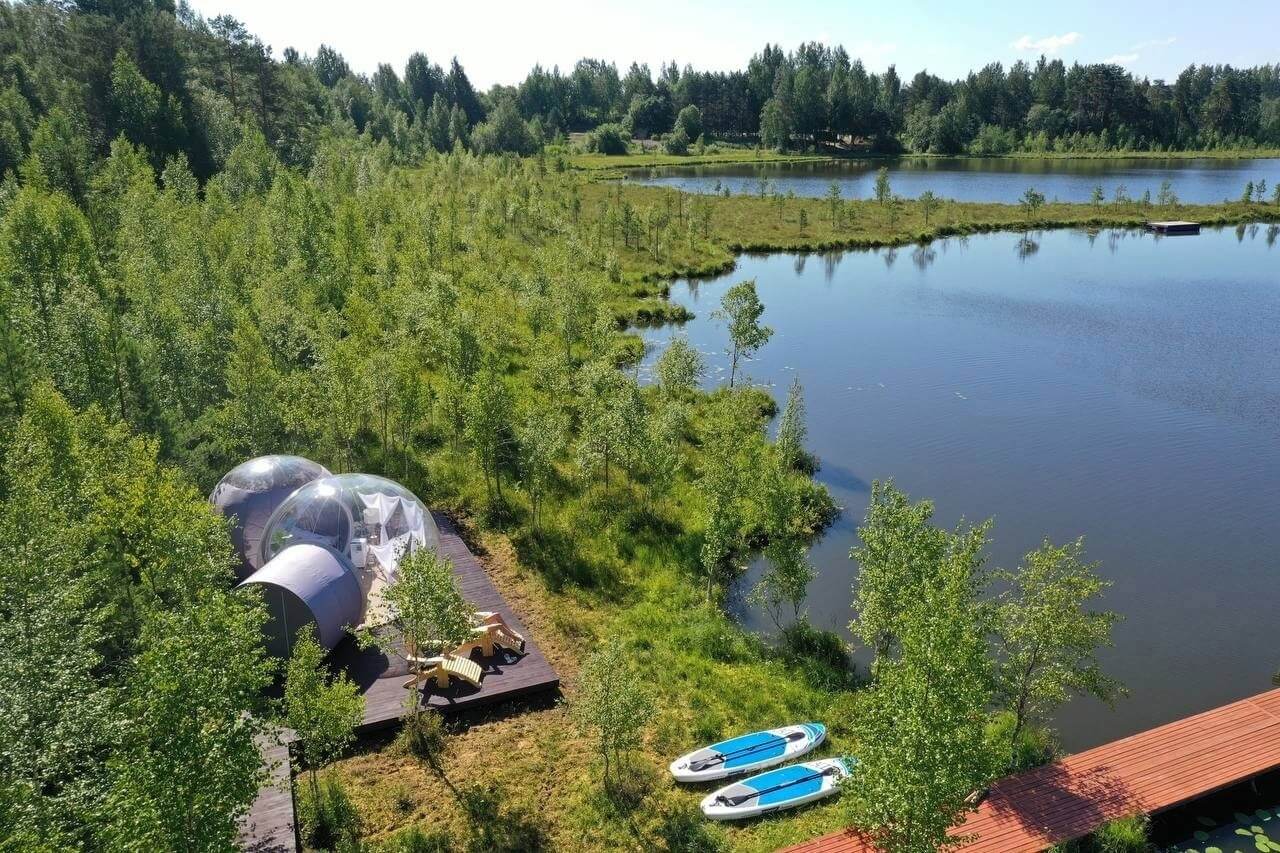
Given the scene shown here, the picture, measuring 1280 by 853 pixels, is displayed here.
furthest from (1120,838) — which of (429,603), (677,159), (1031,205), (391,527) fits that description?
(677,159)

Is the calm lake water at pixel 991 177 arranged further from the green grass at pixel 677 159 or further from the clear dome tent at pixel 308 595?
the clear dome tent at pixel 308 595

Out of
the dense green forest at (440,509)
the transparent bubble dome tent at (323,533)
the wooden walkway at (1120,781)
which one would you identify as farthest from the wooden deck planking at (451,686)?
the wooden walkway at (1120,781)

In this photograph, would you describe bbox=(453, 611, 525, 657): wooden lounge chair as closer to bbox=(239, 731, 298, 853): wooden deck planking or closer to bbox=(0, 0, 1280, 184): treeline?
bbox=(239, 731, 298, 853): wooden deck planking

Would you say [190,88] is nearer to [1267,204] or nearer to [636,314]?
[636,314]

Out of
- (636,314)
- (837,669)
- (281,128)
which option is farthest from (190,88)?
(837,669)

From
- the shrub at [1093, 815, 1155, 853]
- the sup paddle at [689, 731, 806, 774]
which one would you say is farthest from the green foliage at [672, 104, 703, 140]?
the shrub at [1093, 815, 1155, 853]

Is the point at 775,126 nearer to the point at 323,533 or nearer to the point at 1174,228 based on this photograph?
the point at 1174,228
